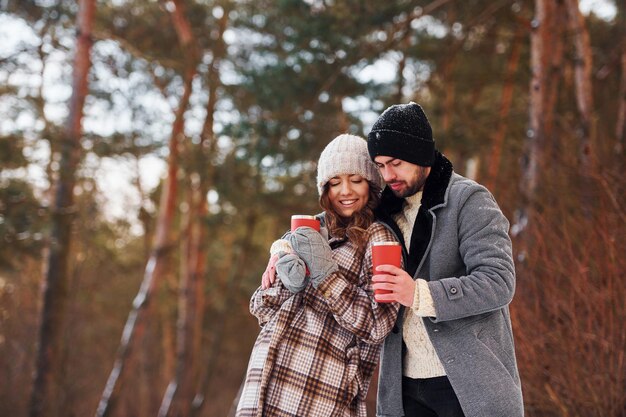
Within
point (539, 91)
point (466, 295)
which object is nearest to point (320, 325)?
point (466, 295)

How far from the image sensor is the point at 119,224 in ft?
54.6

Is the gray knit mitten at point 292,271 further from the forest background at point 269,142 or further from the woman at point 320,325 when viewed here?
the forest background at point 269,142

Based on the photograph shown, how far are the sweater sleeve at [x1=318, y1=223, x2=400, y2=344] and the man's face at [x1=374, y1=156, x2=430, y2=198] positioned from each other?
44cm

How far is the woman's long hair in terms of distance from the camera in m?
2.88

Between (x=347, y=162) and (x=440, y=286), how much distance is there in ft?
2.58

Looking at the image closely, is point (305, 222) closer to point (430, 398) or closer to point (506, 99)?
point (430, 398)

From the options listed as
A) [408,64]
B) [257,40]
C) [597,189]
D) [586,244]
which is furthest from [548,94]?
[257,40]

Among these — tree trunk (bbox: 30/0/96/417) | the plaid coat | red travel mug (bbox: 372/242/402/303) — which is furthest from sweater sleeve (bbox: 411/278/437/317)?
tree trunk (bbox: 30/0/96/417)

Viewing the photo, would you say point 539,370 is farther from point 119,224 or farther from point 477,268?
point 119,224

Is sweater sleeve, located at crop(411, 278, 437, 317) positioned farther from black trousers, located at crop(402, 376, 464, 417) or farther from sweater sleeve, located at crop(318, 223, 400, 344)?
black trousers, located at crop(402, 376, 464, 417)

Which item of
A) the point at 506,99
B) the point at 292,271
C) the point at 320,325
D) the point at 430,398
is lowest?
the point at 430,398

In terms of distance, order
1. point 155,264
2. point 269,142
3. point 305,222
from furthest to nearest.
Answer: point 155,264 → point 269,142 → point 305,222

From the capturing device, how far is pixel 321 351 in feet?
9.19

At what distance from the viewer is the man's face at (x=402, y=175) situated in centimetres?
279
